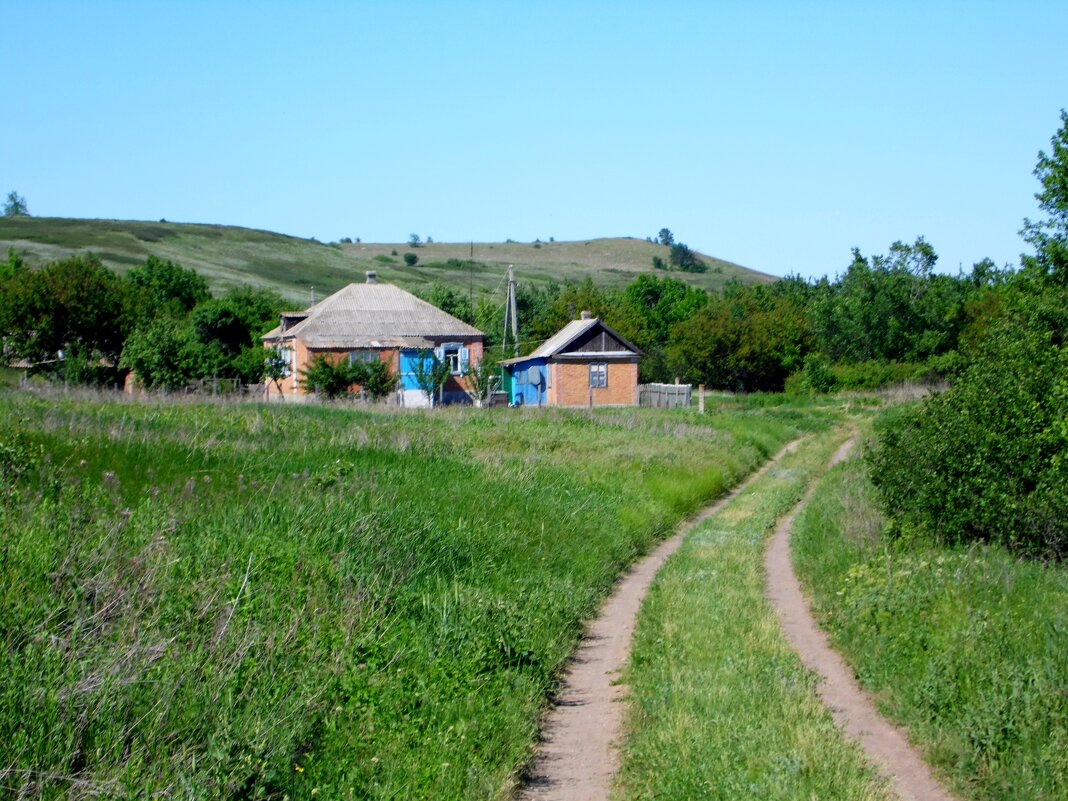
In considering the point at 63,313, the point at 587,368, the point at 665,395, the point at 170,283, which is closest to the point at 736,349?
the point at 587,368

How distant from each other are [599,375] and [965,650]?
48.6 m

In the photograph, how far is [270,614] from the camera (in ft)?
25.7

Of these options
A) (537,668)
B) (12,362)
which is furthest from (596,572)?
(12,362)

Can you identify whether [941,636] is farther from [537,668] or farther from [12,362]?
[12,362]

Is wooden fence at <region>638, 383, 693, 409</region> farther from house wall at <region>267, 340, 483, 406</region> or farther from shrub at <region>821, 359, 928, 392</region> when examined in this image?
shrub at <region>821, 359, 928, 392</region>

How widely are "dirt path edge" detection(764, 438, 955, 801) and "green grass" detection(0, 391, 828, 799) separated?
2.25m

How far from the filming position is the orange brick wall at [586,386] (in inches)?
2219

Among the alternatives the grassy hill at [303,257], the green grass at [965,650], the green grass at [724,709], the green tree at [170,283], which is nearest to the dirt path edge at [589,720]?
the green grass at [724,709]

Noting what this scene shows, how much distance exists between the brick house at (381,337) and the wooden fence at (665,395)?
879 centimetres

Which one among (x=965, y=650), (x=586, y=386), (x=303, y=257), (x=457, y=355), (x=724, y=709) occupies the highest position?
(x=303, y=257)

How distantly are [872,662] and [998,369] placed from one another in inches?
278

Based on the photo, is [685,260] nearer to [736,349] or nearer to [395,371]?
[736,349]

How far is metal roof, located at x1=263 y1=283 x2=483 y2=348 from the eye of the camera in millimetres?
55125

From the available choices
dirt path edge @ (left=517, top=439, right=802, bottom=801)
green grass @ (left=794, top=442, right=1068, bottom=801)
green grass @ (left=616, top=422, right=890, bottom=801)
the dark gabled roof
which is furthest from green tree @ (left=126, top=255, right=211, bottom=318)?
green grass @ (left=794, top=442, right=1068, bottom=801)
